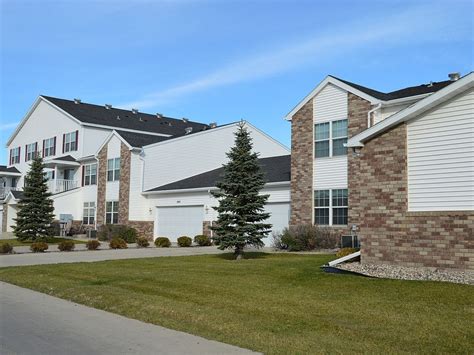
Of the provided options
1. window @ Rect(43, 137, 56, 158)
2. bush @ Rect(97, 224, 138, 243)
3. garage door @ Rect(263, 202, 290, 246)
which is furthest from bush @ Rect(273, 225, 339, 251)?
window @ Rect(43, 137, 56, 158)

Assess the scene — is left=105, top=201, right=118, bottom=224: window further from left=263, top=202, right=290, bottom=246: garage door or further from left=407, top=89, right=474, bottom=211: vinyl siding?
left=407, top=89, right=474, bottom=211: vinyl siding

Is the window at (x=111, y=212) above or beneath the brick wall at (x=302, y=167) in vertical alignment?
beneath

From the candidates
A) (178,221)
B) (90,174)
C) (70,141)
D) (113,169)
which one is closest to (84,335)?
(178,221)

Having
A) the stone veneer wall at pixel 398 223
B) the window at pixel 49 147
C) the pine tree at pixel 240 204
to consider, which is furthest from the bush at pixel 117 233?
the stone veneer wall at pixel 398 223

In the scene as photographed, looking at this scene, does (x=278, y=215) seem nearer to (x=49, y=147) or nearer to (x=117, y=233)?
(x=117, y=233)

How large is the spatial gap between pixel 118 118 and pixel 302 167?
2758 cm

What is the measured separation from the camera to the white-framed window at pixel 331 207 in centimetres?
2277

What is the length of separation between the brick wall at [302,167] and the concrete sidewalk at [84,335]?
50.8ft

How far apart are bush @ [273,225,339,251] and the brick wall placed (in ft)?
4.20

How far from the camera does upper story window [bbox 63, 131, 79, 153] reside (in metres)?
44.5

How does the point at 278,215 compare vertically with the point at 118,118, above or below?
below

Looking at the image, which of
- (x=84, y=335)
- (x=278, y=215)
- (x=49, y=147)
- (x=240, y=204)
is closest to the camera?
(x=84, y=335)

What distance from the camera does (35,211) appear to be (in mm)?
33062

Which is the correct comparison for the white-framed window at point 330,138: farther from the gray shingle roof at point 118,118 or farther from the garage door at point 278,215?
the gray shingle roof at point 118,118
